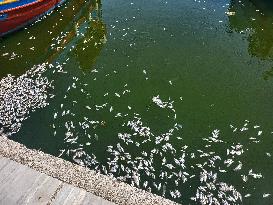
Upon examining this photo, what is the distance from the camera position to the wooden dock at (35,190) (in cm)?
954

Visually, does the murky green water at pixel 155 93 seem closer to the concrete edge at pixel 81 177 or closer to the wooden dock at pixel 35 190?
the concrete edge at pixel 81 177

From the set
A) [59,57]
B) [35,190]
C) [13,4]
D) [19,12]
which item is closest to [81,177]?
[35,190]

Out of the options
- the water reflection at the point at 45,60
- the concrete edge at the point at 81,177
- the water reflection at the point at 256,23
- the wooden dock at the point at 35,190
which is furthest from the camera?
the water reflection at the point at 256,23

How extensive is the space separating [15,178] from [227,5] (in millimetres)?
16518

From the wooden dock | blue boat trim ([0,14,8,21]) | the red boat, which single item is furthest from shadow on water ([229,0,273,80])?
blue boat trim ([0,14,8,21])

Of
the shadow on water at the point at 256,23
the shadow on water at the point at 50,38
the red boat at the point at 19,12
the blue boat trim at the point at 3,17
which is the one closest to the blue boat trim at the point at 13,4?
the red boat at the point at 19,12

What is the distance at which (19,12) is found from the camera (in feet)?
60.4

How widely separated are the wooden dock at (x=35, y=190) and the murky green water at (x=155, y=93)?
1725 millimetres

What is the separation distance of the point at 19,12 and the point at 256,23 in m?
13.6

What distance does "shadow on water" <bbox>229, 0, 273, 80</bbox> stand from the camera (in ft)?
57.3

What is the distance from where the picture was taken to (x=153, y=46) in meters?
17.5

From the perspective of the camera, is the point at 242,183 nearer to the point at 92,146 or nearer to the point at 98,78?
the point at 92,146

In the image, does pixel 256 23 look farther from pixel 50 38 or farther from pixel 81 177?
pixel 81 177


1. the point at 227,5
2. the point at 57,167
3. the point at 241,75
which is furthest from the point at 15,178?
the point at 227,5
